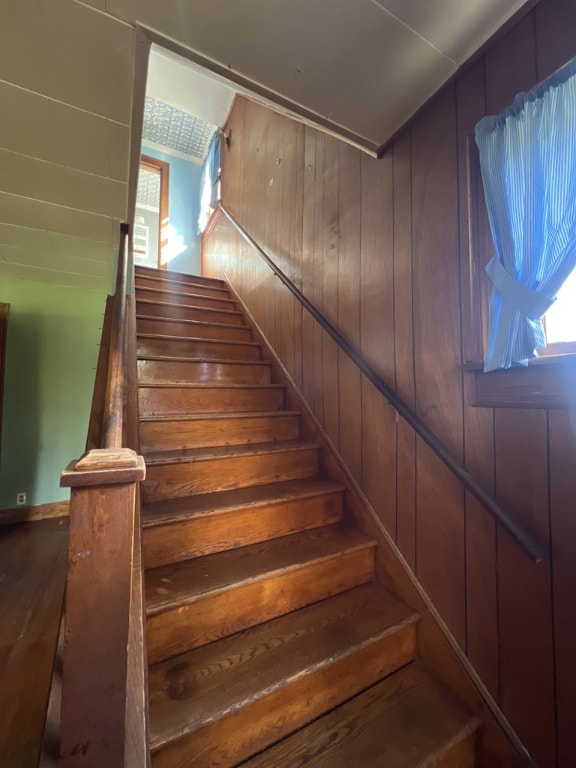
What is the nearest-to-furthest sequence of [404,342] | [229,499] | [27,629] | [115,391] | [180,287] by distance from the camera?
[115,391]
[404,342]
[229,499]
[27,629]
[180,287]

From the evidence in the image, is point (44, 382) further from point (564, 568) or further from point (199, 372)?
point (564, 568)

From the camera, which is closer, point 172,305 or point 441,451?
point 441,451

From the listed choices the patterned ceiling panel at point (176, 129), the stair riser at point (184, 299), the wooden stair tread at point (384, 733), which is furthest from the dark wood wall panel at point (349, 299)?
the patterned ceiling panel at point (176, 129)

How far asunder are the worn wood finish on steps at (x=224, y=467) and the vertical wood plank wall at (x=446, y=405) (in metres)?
0.25

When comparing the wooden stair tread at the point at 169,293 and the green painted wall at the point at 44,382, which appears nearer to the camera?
the wooden stair tread at the point at 169,293

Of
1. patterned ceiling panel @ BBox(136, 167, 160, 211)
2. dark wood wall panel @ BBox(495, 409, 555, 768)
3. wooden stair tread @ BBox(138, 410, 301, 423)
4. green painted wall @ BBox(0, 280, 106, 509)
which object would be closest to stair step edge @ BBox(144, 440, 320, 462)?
wooden stair tread @ BBox(138, 410, 301, 423)

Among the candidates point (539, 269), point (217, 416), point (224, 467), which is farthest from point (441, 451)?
point (217, 416)

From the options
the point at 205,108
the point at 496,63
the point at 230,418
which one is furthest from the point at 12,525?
the point at 205,108

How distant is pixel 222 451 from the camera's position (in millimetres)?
1680

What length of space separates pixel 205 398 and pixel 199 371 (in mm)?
→ 277

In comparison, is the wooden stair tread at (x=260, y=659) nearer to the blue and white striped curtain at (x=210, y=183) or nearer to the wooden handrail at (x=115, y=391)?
the wooden handrail at (x=115, y=391)

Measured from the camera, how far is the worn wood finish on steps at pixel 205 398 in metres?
1.85

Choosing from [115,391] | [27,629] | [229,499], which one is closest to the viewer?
[115,391]

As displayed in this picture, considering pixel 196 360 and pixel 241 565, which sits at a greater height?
pixel 196 360
